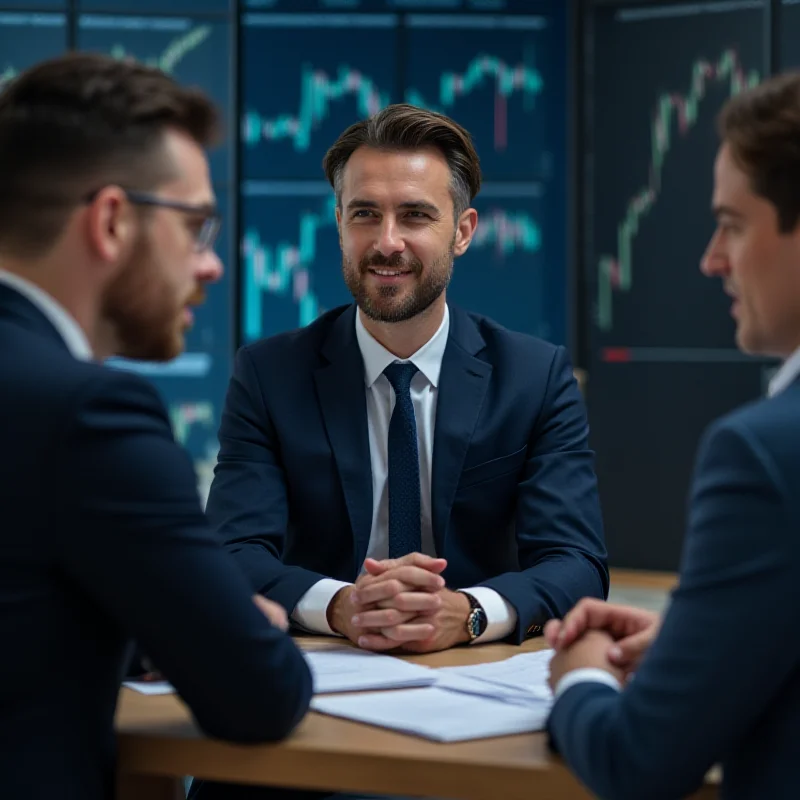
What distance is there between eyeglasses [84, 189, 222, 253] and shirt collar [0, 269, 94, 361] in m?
0.11

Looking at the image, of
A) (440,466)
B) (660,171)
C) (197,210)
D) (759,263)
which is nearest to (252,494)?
(440,466)

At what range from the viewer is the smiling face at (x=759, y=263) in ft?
3.93

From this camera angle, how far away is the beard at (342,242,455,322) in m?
2.27

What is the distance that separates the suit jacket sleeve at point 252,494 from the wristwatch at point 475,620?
27cm

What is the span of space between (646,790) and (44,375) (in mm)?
700

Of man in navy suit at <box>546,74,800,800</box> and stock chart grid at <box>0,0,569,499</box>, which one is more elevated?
stock chart grid at <box>0,0,569,499</box>

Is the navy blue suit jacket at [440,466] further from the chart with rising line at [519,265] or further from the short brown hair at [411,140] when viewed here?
the chart with rising line at [519,265]

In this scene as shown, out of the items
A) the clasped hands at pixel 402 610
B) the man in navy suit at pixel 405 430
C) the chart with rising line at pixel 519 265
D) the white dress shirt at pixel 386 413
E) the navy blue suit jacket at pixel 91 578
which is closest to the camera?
the navy blue suit jacket at pixel 91 578

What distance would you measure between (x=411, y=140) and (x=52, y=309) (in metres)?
1.19

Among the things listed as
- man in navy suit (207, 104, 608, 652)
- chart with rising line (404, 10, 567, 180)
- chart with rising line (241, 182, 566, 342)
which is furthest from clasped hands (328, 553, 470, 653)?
chart with rising line (404, 10, 567, 180)

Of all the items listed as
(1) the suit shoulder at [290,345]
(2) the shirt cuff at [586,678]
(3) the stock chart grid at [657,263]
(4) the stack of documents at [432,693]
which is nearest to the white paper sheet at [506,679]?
(4) the stack of documents at [432,693]

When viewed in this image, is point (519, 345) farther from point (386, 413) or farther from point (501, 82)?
point (501, 82)

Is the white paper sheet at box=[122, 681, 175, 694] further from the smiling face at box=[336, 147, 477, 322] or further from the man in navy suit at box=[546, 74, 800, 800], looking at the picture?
the smiling face at box=[336, 147, 477, 322]

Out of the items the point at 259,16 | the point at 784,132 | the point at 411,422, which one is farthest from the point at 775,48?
the point at 784,132
